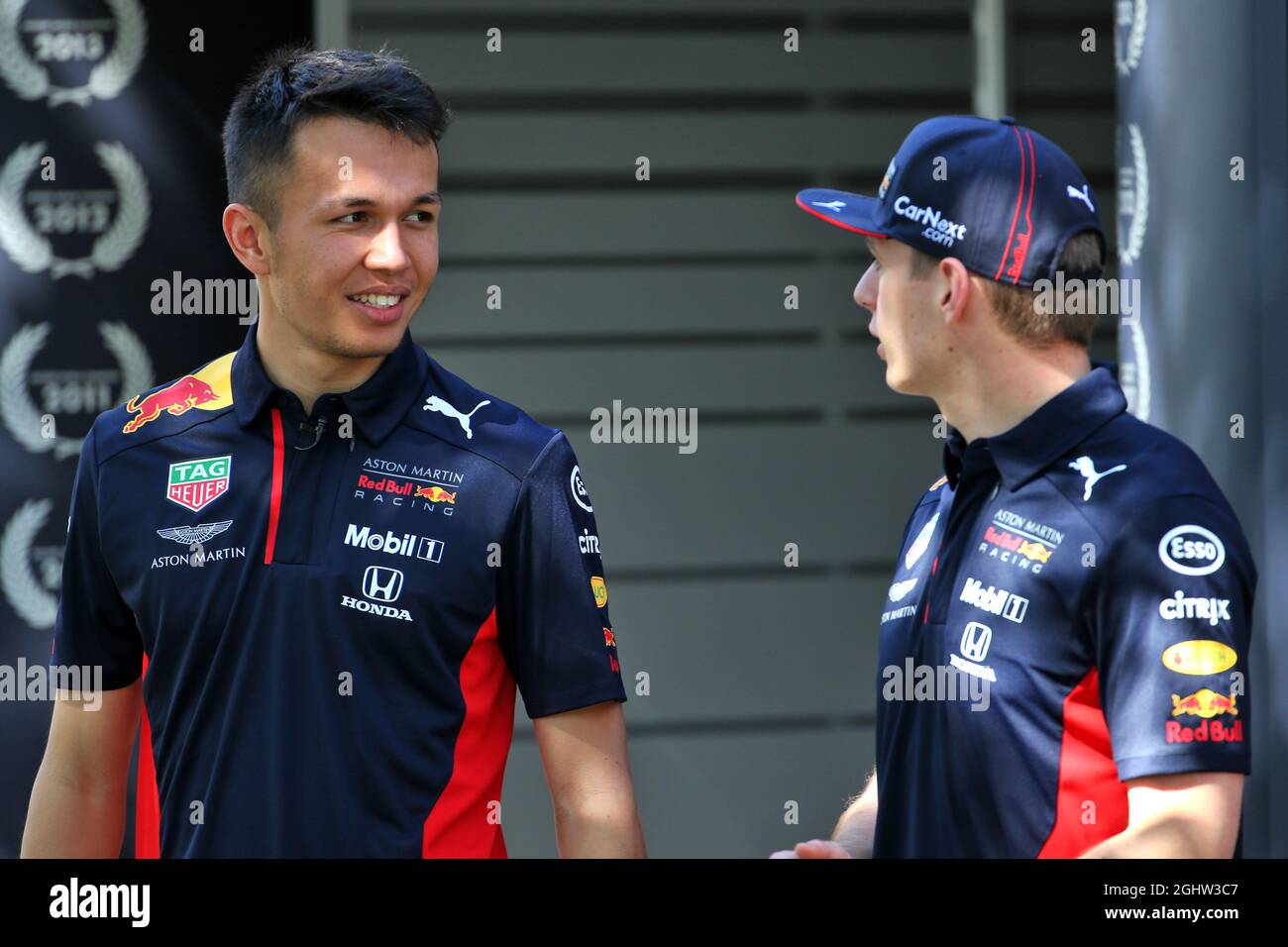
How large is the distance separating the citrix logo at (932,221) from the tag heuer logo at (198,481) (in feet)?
4.08

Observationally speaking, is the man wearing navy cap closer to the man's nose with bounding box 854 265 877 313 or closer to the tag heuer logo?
the man's nose with bounding box 854 265 877 313

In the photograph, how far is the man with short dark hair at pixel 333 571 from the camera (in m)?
2.61

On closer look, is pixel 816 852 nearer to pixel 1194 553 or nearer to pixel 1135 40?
pixel 1194 553

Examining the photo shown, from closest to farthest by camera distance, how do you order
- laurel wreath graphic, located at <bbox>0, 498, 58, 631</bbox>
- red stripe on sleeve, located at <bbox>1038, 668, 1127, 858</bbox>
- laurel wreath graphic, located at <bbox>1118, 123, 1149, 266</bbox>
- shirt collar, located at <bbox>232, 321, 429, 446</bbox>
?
red stripe on sleeve, located at <bbox>1038, 668, 1127, 858</bbox>, shirt collar, located at <bbox>232, 321, 429, 446</bbox>, laurel wreath graphic, located at <bbox>1118, 123, 1149, 266</bbox>, laurel wreath graphic, located at <bbox>0, 498, 58, 631</bbox>

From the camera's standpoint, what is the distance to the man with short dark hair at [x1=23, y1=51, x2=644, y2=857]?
2605mm

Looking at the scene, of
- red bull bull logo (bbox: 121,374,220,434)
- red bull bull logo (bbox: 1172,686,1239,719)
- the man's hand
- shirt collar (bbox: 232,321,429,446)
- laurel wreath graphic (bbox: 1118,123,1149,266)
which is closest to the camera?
red bull bull logo (bbox: 1172,686,1239,719)

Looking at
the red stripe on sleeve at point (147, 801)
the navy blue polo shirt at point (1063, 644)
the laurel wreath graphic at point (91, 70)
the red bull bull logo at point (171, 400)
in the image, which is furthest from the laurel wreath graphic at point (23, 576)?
the navy blue polo shirt at point (1063, 644)

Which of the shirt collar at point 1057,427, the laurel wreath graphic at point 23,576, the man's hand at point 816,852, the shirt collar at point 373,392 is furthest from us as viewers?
the laurel wreath graphic at point 23,576

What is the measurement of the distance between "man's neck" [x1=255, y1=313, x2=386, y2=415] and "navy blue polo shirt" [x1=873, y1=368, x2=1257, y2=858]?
1.05 meters

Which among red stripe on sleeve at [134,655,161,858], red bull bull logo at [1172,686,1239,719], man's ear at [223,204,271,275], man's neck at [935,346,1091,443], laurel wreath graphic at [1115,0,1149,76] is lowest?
red stripe on sleeve at [134,655,161,858]

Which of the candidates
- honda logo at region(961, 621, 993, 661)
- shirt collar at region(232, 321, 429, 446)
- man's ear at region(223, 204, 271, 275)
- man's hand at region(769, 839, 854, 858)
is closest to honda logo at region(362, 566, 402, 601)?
shirt collar at region(232, 321, 429, 446)

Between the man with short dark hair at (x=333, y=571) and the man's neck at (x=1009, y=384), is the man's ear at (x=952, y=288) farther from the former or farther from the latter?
the man with short dark hair at (x=333, y=571)

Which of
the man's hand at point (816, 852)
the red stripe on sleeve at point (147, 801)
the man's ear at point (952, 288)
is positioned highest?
the man's ear at point (952, 288)
